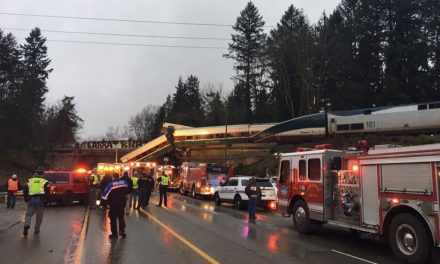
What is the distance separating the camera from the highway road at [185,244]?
952cm

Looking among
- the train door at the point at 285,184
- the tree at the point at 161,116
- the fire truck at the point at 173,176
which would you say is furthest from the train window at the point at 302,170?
the tree at the point at 161,116

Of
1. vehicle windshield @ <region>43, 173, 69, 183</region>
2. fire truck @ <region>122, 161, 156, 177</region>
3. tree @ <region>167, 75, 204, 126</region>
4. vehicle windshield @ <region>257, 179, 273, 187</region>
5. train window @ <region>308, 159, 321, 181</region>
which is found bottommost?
vehicle windshield @ <region>257, 179, 273, 187</region>

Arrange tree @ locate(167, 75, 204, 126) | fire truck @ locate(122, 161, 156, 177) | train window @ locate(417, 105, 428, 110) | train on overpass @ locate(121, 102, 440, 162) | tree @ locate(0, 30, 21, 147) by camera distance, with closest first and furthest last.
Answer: fire truck @ locate(122, 161, 156, 177)
train window @ locate(417, 105, 428, 110)
train on overpass @ locate(121, 102, 440, 162)
tree @ locate(0, 30, 21, 147)
tree @ locate(167, 75, 204, 126)

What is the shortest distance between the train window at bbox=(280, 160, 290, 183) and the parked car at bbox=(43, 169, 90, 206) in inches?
475

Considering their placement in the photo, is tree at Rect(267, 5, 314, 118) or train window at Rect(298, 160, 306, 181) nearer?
train window at Rect(298, 160, 306, 181)

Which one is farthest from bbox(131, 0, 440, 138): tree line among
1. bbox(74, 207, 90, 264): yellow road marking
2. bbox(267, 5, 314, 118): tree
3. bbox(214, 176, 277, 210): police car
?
bbox(74, 207, 90, 264): yellow road marking

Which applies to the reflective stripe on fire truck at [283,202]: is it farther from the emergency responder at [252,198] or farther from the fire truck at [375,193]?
the emergency responder at [252,198]

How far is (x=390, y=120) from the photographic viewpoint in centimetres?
4472

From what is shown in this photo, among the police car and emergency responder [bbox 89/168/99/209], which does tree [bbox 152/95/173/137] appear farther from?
emergency responder [bbox 89/168/99/209]

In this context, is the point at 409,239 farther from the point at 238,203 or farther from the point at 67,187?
the point at 67,187

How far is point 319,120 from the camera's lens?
51.9m

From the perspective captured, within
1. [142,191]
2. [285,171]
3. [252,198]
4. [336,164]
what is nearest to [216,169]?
[142,191]

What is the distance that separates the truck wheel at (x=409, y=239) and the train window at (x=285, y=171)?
546 centimetres

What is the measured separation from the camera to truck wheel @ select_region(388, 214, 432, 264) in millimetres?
9078
